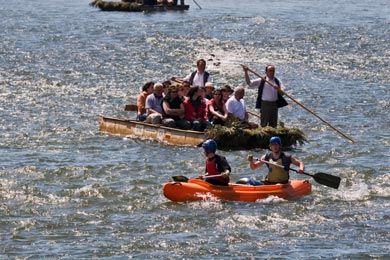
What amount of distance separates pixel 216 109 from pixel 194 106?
1.65 feet

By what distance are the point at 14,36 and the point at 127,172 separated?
25096mm

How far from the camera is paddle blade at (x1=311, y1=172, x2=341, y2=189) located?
20766mm

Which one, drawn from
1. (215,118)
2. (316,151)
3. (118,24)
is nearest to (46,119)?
(215,118)

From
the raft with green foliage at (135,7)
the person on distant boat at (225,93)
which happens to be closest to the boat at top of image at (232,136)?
the person on distant boat at (225,93)

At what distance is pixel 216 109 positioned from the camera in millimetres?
25797

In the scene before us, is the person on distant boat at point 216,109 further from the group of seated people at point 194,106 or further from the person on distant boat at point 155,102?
the person on distant boat at point 155,102

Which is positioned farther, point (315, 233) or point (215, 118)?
point (215, 118)

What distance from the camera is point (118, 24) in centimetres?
5341

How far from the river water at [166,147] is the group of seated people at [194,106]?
2.51 feet

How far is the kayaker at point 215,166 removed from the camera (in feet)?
66.6

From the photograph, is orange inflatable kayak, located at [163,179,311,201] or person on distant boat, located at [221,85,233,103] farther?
person on distant boat, located at [221,85,233,103]

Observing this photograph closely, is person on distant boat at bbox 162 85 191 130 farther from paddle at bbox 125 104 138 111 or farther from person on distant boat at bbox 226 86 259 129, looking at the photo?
paddle at bbox 125 104 138 111

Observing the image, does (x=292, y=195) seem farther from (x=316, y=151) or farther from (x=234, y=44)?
(x=234, y=44)

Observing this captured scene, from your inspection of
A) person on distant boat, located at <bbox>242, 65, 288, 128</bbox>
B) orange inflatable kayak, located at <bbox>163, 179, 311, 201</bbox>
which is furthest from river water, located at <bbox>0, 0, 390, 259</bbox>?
person on distant boat, located at <bbox>242, 65, 288, 128</bbox>
